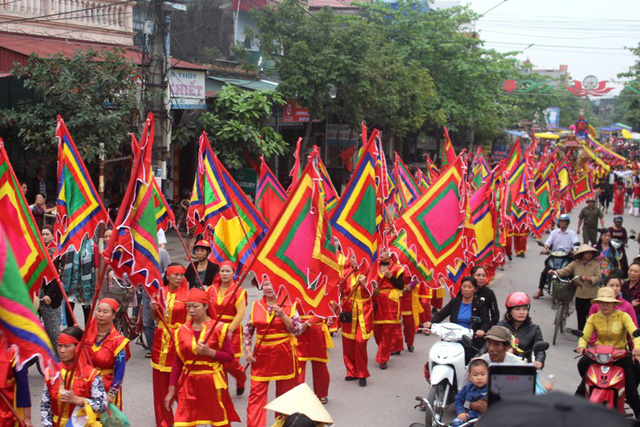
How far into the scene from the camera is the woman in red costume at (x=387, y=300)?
917cm

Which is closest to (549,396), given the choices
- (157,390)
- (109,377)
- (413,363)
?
(109,377)

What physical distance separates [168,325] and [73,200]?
67.8 inches

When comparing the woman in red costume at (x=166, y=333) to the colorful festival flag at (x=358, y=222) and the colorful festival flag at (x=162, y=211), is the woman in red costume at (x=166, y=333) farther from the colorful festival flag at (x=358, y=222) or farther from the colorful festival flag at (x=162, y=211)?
the colorful festival flag at (x=358, y=222)

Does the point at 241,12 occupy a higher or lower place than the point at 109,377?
higher

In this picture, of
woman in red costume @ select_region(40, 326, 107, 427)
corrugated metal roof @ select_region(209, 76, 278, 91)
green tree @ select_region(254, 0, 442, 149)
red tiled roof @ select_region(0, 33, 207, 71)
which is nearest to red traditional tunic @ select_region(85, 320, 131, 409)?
woman in red costume @ select_region(40, 326, 107, 427)

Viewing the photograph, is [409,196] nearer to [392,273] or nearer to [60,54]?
[392,273]

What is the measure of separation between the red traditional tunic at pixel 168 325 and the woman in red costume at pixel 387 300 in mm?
2591

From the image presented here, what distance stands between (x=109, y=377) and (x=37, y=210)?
28.1 ft

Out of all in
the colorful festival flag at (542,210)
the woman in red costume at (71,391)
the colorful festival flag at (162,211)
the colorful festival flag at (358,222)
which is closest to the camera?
the woman in red costume at (71,391)

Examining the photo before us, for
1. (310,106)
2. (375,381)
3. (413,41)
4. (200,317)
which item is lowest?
(375,381)

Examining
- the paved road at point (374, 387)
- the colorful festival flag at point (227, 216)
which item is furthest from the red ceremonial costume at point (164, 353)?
the colorful festival flag at point (227, 216)

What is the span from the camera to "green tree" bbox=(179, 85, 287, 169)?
56.3 ft

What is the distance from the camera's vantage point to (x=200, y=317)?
20.3ft

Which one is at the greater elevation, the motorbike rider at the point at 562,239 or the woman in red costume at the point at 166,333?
the motorbike rider at the point at 562,239
